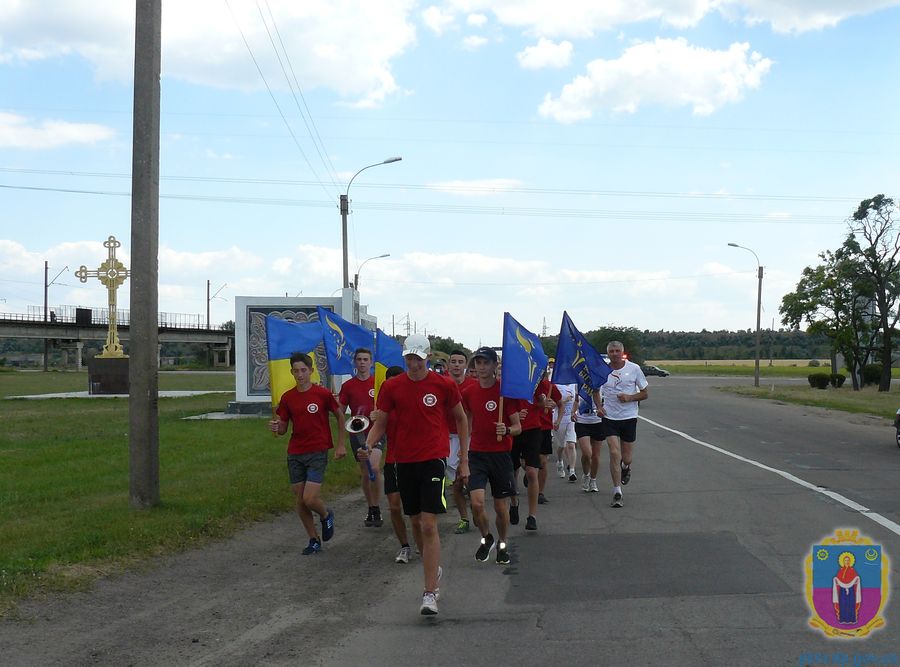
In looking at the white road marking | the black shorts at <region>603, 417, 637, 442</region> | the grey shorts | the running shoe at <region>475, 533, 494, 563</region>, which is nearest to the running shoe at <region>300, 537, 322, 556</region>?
the grey shorts

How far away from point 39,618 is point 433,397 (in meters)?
3.06

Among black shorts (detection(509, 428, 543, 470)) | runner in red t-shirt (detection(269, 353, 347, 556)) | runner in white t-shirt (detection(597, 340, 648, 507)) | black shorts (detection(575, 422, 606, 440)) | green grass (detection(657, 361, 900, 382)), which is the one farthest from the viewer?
green grass (detection(657, 361, 900, 382))

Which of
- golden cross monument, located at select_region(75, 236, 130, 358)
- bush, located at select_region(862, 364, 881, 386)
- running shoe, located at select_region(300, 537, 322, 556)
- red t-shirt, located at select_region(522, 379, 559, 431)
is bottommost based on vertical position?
running shoe, located at select_region(300, 537, 322, 556)

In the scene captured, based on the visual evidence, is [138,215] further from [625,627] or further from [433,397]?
[625,627]

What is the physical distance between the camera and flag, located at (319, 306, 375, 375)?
10.7 metres

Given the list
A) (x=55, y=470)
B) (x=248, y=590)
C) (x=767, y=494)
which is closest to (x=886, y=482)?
(x=767, y=494)

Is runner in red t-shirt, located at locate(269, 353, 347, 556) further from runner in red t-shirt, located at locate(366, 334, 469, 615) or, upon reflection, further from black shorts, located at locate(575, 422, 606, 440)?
black shorts, located at locate(575, 422, 606, 440)

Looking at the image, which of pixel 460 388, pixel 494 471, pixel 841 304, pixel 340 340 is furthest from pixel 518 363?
pixel 841 304

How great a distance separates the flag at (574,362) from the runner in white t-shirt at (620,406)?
35 centimetres

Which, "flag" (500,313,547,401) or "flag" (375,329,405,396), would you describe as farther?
"flag" (375,329,405,396)

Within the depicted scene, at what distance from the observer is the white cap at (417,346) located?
6.71 m

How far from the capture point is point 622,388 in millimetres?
10984

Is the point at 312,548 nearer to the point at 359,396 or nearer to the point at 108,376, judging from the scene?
the point at 359,396

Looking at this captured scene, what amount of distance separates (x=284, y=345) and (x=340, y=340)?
984mm
